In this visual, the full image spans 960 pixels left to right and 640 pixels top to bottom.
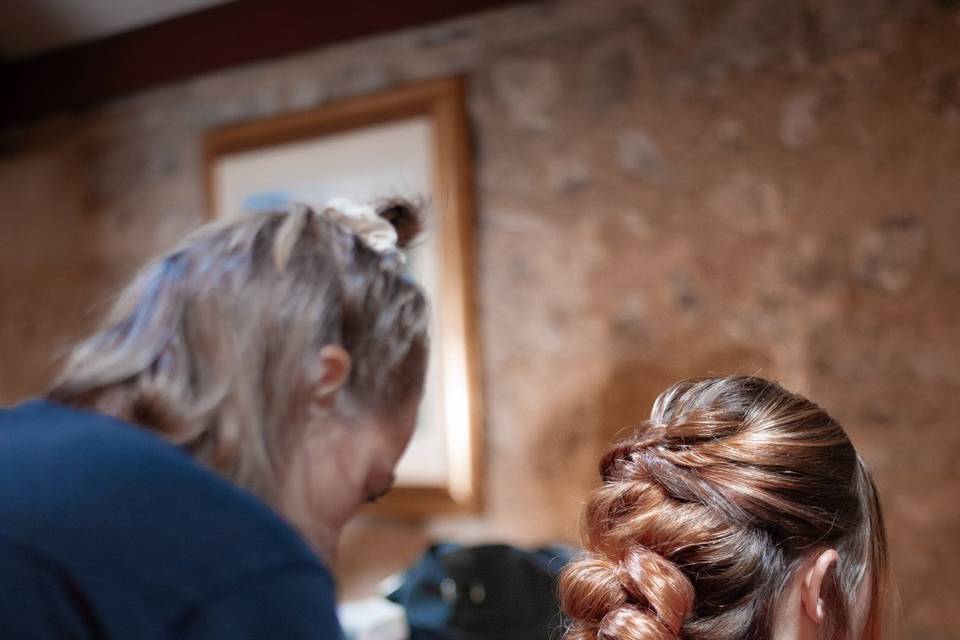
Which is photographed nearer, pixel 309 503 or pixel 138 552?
pixel 138 552

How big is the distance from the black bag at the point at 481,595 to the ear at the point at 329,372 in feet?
2.63

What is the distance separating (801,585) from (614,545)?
17cm

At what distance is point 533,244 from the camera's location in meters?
1.86

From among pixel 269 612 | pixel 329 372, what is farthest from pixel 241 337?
pixel 269 612

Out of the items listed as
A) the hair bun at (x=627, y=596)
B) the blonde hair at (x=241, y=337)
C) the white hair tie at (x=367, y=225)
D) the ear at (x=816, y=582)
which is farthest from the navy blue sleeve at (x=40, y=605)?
the ear at (x=816, y=582)

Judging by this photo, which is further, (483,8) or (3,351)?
(3,351)

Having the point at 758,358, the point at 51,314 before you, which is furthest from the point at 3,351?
the point at 758,358

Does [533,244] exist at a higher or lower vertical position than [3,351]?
higher

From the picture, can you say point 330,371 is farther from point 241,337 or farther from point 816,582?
point 816,582

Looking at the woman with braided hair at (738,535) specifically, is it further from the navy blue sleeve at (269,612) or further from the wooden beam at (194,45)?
the wooden beam at (194,45)

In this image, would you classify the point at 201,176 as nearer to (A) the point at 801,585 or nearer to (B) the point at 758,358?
(B) the point at 758,358

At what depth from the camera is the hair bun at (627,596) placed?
78 centimetres

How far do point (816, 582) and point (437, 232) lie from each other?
1.25 m

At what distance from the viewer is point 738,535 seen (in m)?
0.80
